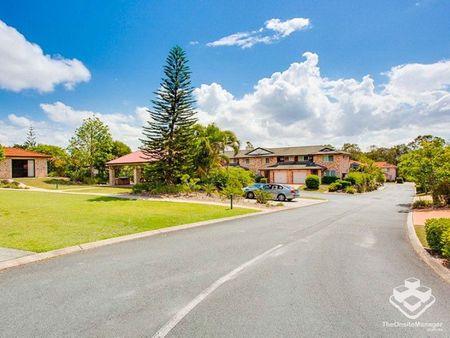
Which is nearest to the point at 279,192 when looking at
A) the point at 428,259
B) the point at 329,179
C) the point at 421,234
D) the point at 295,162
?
the point at 421,234

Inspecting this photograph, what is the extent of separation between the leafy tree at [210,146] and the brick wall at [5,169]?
2809 centimetres

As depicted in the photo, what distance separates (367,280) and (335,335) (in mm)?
2435

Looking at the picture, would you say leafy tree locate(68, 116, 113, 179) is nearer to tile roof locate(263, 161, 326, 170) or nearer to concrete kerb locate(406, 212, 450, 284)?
tile roof locate(263, 161, 326, 170)

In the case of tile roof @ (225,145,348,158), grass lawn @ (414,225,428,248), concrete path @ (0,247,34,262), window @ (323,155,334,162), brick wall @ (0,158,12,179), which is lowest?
grass lawn @ (414,225,428,248)

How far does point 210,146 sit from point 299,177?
25036mm

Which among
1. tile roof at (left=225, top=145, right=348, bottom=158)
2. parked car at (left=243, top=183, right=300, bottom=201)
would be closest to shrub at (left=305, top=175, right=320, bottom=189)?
tile roof at (left=225, top=145, right=348, bottom=158)

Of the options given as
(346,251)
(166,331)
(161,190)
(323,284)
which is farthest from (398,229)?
(161,190)

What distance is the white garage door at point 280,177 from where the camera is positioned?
46.8 m

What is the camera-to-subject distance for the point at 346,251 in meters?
7.64

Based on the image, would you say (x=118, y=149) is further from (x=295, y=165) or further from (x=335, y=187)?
(x=335, y=187)

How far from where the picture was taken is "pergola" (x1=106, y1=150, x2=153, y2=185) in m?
30.8

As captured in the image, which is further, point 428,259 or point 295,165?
point 295,165

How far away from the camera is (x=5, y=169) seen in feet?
117

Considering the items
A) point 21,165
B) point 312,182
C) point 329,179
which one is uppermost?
point 21,165
